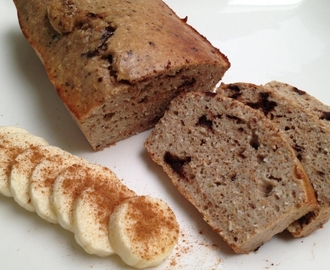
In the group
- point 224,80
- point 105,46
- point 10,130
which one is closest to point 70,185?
point 10,130

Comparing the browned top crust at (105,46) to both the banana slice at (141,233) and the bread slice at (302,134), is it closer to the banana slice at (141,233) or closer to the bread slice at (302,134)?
the bread slice at (302,134)

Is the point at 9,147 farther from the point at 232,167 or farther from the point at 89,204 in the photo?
the point at 232,167

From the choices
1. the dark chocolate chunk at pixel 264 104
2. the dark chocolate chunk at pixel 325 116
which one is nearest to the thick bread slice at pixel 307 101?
the dark chocolate chunk at pixel 325 116

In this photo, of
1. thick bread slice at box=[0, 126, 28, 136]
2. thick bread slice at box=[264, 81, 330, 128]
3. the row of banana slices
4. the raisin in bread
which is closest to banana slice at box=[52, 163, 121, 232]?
the row of banana slices

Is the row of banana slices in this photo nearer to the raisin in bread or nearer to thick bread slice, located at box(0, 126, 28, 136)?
thick bread slice, located at box(0, 126, 28, 136)

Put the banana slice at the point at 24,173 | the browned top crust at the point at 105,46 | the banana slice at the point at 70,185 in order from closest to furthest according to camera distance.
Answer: the banana slice at the point at 70,185, the banana slice at the point at 24,173, the browned top crust at the point at 105,46

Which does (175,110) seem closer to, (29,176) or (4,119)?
(29,176)
